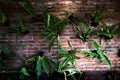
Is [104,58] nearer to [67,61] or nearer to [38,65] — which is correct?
[67,61]

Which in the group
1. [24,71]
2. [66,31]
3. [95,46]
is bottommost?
[24,71]

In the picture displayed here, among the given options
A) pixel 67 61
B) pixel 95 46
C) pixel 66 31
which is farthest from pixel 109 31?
pixel 67 61

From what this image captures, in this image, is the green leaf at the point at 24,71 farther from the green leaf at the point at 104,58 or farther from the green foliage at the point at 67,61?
the green leaf at the point at 104,58

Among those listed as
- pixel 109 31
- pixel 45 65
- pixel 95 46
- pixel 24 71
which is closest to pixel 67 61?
pixel 45 65

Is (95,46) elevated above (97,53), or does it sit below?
above

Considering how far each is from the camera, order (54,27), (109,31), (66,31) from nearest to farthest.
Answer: (54,27) < (109,31) < (66,31)

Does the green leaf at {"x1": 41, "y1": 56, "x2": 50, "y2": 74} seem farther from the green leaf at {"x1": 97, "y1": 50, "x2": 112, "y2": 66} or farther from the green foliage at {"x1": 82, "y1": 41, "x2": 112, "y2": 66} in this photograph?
the green leaf at {"x1": 97, "y1": 50, "x2": 112, "y2": 66}

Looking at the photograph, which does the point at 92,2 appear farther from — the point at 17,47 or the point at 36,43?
the point at 17,47

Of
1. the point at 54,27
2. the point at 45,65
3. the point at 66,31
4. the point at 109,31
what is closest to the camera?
the point at 45,65

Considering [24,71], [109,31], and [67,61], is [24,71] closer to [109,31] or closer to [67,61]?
[67,61]

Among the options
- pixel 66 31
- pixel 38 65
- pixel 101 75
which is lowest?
pixel 101 75

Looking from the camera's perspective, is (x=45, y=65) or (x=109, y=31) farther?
(x=109, y=31)

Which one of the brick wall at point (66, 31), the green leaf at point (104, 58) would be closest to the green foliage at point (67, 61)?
the brick wall at point (66, 31)

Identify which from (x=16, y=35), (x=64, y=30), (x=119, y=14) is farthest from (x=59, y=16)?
(x=119, y=14)
